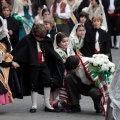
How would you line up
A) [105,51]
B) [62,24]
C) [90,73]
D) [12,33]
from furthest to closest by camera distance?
[62,24] < [12,33] < [105,51] < [90,73]

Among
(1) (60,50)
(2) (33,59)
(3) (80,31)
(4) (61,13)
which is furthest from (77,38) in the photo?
(4) (61,13)

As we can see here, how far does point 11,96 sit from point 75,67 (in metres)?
1.04

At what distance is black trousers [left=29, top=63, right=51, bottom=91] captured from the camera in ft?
34.1

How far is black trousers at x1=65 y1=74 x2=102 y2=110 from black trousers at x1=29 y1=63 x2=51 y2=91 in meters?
0.31

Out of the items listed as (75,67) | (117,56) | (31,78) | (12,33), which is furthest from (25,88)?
(117,56)

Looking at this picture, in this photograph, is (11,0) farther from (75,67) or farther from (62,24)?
(75,67)

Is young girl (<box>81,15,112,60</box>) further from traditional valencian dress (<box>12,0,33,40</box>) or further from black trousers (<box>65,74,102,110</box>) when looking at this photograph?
traditional valencian dress (<box>12,0,33,40</box>)

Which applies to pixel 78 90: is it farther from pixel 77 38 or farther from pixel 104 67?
pixel 77 38

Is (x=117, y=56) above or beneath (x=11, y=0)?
beneath

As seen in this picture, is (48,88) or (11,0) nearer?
(48,88)

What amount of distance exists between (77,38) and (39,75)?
2716 mm

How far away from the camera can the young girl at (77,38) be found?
12850 mm

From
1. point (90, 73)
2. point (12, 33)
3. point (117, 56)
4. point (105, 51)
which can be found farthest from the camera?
point (117, 56)

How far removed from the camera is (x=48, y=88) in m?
10.5
